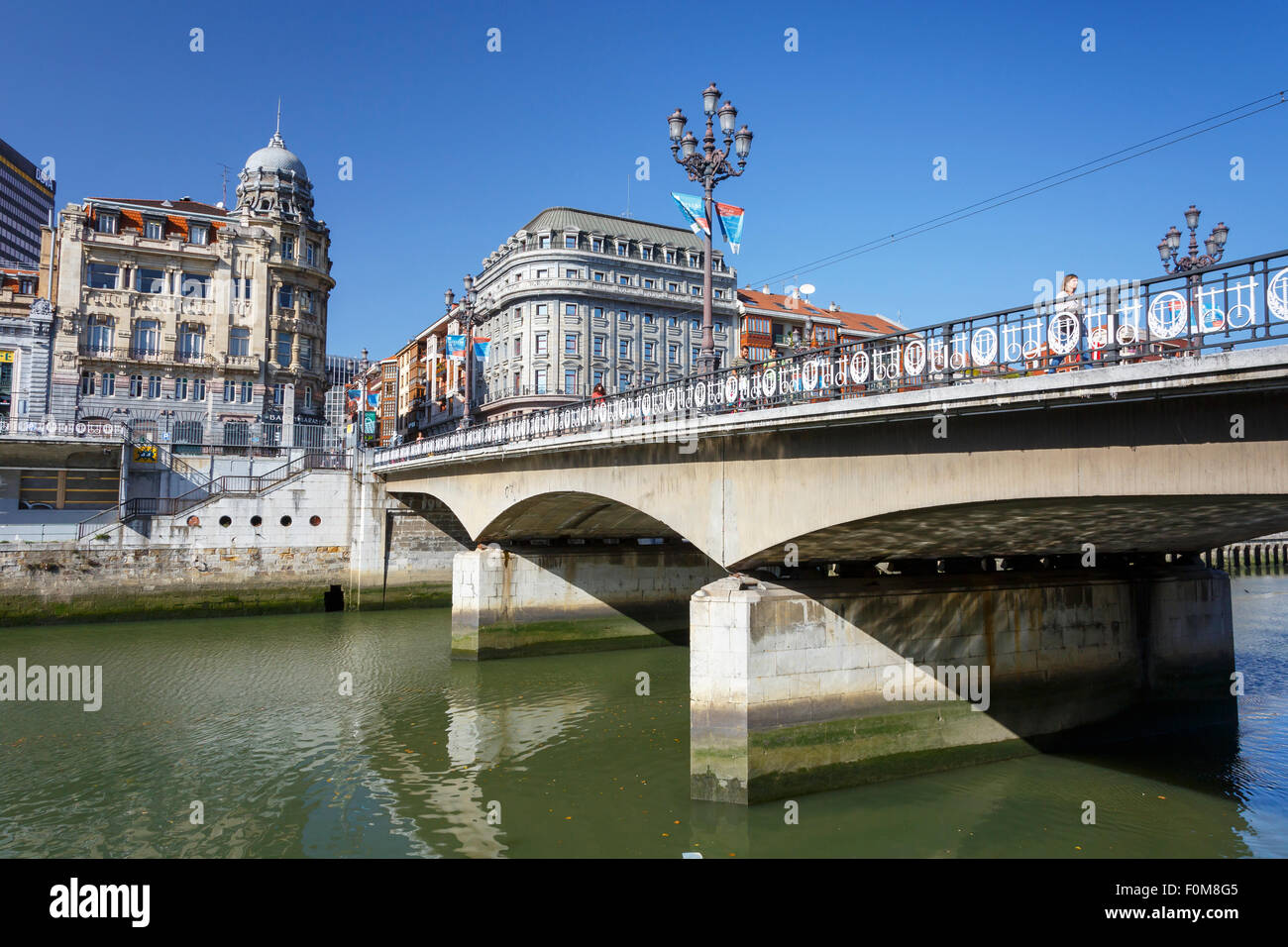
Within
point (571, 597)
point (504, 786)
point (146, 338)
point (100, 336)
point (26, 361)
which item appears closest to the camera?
point (504, 786)

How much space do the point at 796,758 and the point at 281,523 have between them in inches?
1175

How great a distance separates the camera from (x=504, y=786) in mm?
14352

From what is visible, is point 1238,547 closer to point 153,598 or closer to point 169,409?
point 153,598

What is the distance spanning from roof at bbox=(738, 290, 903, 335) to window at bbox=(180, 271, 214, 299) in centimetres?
4149

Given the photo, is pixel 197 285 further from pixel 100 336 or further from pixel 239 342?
pixel 100 336

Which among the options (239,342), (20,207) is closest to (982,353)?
(239,342)

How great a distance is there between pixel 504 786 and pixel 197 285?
49721 mm

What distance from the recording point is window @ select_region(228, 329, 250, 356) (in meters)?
53.4

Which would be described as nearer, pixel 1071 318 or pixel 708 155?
pixel 1071 318

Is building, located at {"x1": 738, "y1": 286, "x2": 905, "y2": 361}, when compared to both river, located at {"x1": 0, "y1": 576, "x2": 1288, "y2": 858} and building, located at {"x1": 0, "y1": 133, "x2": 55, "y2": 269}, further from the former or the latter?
building, located at {"x1": 0, "y1": 133, "x2": 55, "y2": 269}

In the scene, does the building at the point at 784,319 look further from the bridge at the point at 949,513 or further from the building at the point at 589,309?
the bridge at the point at 949,513

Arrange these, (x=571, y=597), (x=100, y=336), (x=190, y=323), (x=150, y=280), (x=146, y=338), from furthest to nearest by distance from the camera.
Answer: (x=190, y=323)
(x=150, y=280)
(x=146, y=338)
(x=100, y=336)
(x=571, y=597)

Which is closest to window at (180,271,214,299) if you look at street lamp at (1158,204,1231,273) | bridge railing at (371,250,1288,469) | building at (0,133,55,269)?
bridge railing at (371,250,1288,469)

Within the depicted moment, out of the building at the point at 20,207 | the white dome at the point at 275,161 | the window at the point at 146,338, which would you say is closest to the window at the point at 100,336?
the window at the point at 146,338
